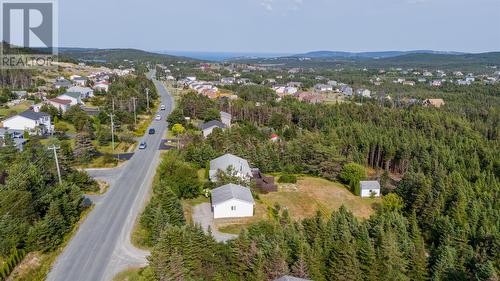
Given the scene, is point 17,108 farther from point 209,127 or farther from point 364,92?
point 364,92

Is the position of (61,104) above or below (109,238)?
above

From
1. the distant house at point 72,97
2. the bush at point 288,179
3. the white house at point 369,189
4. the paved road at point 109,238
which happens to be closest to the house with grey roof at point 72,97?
the distant house at point 72,97

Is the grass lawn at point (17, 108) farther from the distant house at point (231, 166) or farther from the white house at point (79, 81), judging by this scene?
the distant house at point (231, 166)

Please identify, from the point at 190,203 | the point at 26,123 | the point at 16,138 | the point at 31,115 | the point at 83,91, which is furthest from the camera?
the point at 83,91

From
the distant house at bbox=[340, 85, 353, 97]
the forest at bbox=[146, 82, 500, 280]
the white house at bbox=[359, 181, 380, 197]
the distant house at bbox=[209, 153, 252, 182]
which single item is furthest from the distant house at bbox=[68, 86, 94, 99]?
the distant house at bbox=[340, 85, 353, 97]

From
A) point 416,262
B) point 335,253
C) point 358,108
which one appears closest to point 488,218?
point 416,262

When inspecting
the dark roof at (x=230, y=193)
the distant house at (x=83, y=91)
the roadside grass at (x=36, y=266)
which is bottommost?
the roadside grass at (x=36, y=266)

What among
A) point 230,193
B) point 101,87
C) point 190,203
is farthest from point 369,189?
point 101,87

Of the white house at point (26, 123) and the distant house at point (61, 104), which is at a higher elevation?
the distant house at point (61, 104)
